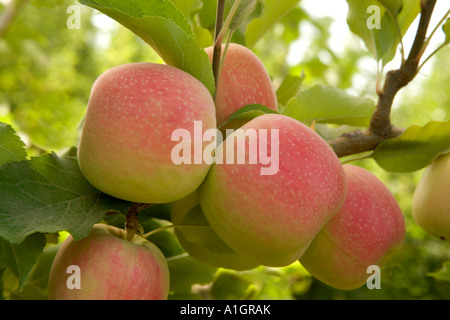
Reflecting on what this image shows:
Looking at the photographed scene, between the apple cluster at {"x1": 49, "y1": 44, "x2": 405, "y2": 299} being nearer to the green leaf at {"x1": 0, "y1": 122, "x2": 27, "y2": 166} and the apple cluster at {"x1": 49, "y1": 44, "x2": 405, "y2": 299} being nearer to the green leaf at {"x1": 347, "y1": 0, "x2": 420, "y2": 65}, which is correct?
the green leaf at {"x1": 0, "y1": 122, "x2": 27, "y2": 166}

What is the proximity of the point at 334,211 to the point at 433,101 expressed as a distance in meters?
3.60

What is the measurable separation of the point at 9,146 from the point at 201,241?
9.1 inches

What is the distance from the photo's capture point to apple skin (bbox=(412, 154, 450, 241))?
0.66m

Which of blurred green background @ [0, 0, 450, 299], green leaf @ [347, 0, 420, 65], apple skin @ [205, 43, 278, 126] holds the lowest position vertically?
blurred green background @ [0, 0, 450, 299]

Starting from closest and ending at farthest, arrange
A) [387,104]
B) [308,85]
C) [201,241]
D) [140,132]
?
[140,132]
[201,241]
[387,104]
[308,85]

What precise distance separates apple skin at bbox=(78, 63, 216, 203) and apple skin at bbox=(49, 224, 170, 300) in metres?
0.05

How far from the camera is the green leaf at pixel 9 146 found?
1.72ft

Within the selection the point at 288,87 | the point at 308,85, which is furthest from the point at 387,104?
the point at 308,85

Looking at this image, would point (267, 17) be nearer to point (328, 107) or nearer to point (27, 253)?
point (328, 107)

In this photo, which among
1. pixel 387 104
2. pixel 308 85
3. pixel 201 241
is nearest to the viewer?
pixel 201 241

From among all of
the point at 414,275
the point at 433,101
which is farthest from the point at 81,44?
the point at 414,275

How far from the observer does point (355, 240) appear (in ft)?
1.94

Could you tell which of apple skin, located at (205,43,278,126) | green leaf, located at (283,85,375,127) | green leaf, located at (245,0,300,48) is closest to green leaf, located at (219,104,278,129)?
apple skin, located at (205,43,278,126)
